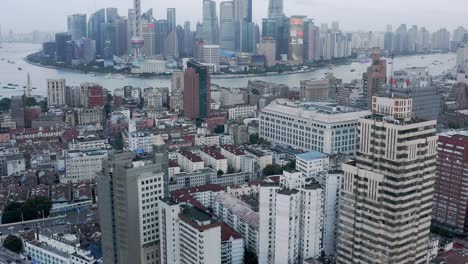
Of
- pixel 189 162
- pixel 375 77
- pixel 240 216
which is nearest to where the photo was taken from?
pixel 240 216

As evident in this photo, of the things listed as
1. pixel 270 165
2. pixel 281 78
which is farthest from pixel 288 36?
pixel 270 165

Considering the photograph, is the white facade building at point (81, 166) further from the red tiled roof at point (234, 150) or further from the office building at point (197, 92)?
the office building at point (197, 92)

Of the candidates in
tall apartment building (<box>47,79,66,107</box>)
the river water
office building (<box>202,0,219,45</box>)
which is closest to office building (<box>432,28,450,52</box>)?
the river water

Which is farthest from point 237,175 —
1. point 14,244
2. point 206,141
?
point 14,244

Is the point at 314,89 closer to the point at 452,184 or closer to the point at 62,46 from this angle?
the point at 452,184

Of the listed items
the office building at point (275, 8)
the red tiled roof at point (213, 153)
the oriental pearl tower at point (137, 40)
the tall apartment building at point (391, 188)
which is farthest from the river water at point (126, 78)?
the tall apartment building at point (391, 188)
